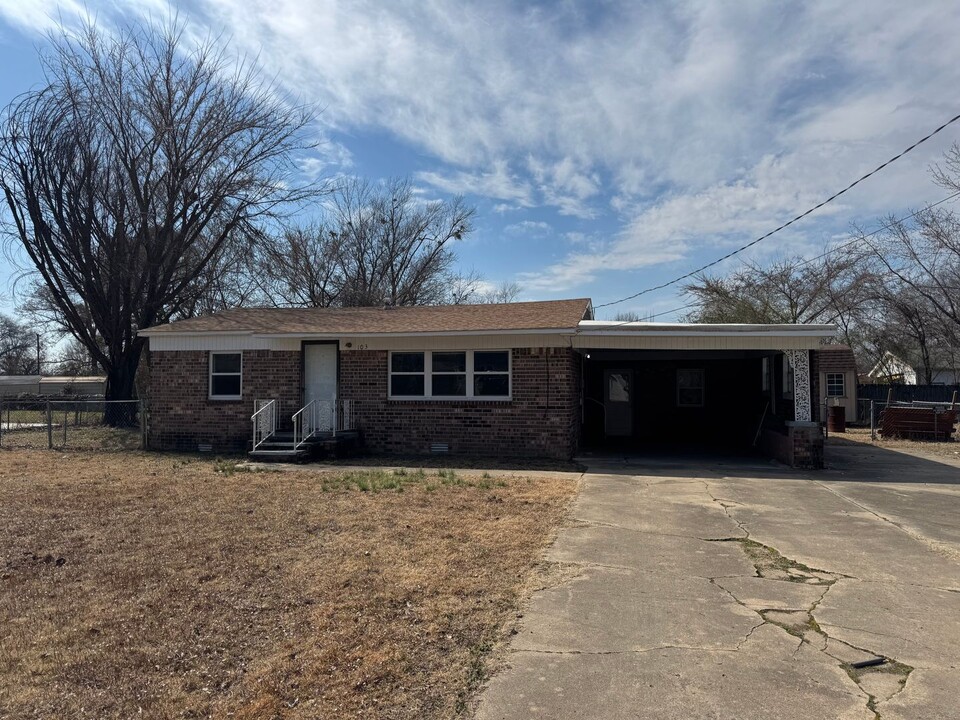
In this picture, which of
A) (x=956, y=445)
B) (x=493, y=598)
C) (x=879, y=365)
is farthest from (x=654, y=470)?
(x=879, y=365)

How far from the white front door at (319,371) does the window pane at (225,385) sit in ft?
5.99

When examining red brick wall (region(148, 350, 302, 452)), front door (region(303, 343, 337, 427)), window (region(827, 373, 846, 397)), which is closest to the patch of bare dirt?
window (region(827, 373, 846, 397))

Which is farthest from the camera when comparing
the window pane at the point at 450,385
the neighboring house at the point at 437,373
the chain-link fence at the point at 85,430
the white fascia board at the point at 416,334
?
A: the chain-link fence at the point at 85,430

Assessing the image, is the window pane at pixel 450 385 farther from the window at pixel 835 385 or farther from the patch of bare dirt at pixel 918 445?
the window at pixel 835 385

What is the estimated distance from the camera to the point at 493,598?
480cm

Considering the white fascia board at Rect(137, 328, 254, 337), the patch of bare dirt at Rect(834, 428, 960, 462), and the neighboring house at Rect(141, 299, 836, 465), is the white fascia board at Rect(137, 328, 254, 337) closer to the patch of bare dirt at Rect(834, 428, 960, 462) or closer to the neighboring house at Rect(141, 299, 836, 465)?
the neighboring house at Rect(141, 299, 836, 465)

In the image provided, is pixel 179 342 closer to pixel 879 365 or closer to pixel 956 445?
pixel 956 445

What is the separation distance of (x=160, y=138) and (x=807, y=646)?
907 inches

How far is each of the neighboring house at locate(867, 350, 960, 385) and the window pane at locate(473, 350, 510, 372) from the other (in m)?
27.9

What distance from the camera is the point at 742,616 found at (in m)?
4.51

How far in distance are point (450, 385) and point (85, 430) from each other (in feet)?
41.1

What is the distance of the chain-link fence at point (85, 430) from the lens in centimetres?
1588

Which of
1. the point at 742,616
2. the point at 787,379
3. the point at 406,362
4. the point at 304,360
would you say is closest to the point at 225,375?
the point at 304,360

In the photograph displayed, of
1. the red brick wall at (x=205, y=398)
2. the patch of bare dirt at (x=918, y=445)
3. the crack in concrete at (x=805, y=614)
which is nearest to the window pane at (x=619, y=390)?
the patch of bare dirt at (x=918, y=445)
